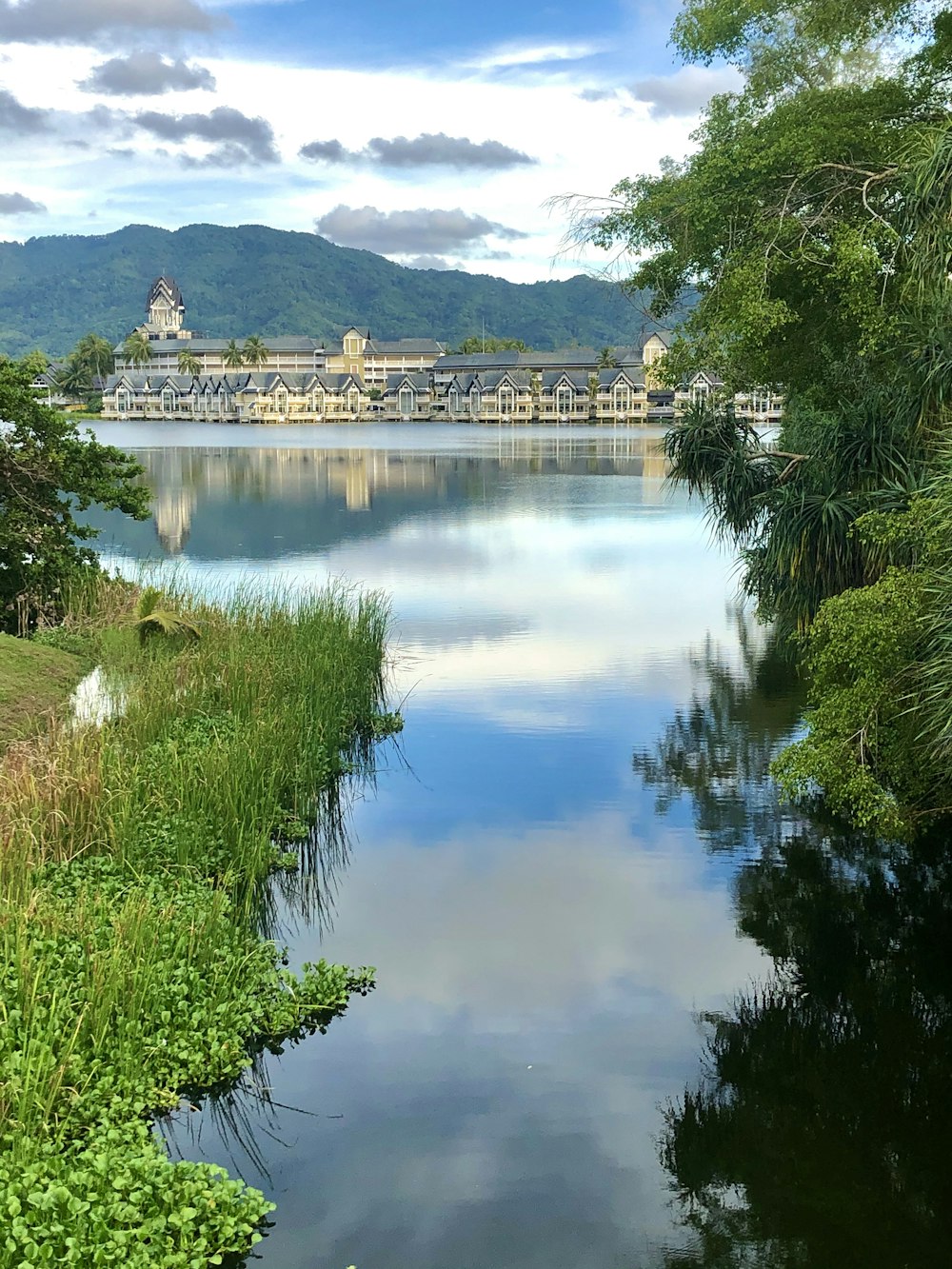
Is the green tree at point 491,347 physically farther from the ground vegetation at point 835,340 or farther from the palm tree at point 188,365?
the ground vegetation at point 835,340

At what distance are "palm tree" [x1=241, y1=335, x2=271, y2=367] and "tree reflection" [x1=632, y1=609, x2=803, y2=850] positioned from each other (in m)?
139

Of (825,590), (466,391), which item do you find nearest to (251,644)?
(825,590)

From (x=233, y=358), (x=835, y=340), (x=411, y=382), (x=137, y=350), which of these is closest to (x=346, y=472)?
(x=835, y=340)

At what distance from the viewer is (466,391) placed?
133 m

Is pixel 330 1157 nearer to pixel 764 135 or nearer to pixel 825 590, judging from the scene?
pixel 825 590

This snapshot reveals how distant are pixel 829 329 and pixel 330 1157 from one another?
12.2m

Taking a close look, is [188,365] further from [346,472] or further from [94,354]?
→ [346,472]

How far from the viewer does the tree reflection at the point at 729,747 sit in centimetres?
1195

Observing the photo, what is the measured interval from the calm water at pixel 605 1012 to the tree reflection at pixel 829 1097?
2 centimetres

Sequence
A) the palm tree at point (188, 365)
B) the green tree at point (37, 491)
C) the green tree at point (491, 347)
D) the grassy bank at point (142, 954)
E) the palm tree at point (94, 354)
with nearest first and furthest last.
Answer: the grassy bank at point (142, 954), the green tree at point (37, 491), the green tree at point (491, 347), the palm tree at point (94, 354), the palm tree at point (188, 365)

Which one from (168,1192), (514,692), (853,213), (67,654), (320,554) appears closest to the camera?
(168,1192)

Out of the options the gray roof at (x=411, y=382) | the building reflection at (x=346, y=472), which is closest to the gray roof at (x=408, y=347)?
the gray roof at (x=411, y=382)

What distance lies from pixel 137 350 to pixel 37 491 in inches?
5888

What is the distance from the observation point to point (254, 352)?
152 m
